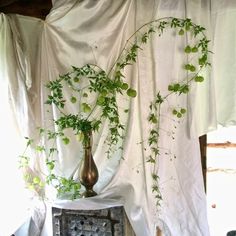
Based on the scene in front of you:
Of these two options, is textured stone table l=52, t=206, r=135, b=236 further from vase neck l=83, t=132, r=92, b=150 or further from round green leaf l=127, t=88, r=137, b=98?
round green leaf l=127, t=88, r=137, b=98

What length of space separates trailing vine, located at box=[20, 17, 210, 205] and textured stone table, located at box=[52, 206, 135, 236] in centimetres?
11

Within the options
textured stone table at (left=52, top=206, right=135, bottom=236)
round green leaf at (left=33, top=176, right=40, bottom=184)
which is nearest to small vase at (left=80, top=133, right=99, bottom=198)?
textured stone table at (left=52, top=206, right=135, bottom=236)

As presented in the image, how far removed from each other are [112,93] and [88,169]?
41cm

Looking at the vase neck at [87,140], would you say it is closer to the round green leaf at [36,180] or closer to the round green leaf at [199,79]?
the round green leaf at [36,180]

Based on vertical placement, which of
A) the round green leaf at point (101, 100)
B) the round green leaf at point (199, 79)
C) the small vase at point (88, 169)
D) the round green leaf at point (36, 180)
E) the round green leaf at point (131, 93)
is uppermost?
the round green leaf at point (199, 79)

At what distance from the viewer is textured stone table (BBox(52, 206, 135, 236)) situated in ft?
5.55

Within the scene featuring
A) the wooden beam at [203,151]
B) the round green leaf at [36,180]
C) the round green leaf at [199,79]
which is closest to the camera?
the round green leaf at [199,79]

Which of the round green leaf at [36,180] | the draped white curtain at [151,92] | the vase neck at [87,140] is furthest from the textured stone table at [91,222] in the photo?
the vase neck at [87,140]

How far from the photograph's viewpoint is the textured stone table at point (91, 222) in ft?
5.55

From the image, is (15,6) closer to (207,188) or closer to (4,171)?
(4,171)

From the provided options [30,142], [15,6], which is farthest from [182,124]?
[15,6]

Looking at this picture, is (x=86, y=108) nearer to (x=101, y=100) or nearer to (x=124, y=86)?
(x=101, y=100)

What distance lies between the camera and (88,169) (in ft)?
5.59

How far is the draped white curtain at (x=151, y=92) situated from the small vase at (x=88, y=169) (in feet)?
0.26
